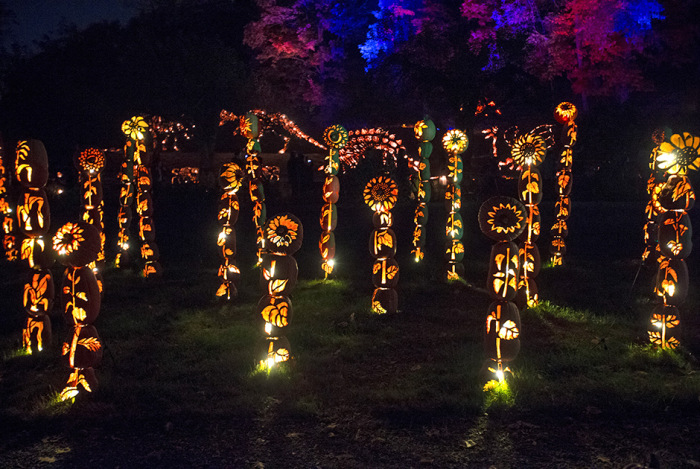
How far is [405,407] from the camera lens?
16.2ft

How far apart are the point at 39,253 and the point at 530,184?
17.5 ft

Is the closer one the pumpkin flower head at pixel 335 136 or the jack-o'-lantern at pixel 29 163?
the jack-o'-lantern at pixel 29 163

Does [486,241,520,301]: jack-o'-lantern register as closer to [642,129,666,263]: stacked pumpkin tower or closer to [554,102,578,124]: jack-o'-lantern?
[642,129,666,263]: stacked pumpkin tower

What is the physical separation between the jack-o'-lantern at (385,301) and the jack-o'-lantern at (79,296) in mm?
3560

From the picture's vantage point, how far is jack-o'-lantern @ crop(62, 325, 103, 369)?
4.89m

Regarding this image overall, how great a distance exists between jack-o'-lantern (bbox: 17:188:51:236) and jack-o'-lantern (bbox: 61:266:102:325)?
1.23m

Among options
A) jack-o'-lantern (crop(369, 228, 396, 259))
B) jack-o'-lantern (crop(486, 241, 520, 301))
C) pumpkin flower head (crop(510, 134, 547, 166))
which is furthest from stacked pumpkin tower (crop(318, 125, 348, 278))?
jack-o'-lantern (crop(486, 241, 520, 301))

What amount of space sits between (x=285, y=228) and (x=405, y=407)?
1.83 meters

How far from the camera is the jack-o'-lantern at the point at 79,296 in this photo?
483 cm

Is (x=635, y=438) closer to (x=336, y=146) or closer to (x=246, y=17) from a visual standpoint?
(x=336, y=146)

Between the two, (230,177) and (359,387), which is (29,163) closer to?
(230,177)

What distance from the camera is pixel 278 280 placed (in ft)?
18.1

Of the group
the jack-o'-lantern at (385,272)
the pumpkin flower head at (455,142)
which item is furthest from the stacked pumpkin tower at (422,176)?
the jack-o'-lantern at (385,272)

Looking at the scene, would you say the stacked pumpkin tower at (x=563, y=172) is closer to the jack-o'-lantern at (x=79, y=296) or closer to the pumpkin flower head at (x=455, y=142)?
the pumpkin flower head at (x=455, y=142)
